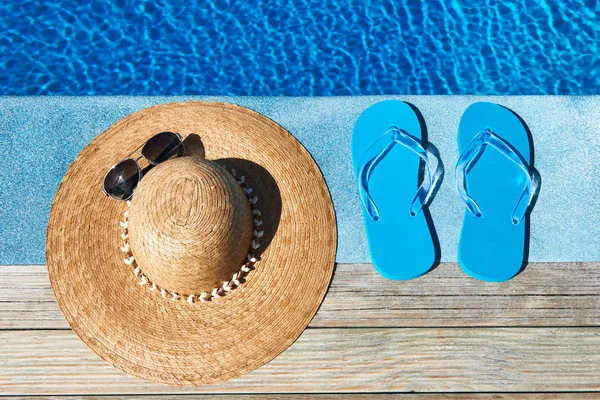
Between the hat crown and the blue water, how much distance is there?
2073 millimetres

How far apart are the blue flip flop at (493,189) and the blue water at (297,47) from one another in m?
1.25

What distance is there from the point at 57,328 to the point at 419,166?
2.12 metres

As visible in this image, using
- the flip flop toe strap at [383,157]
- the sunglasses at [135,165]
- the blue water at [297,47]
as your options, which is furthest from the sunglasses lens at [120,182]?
the blue water at [297,47]

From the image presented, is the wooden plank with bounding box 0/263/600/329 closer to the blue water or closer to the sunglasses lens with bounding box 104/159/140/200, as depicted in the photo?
the sunglasses lens with bounding box 104/159/140/200

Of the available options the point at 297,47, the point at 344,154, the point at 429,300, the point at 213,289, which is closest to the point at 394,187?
the point at 344,154

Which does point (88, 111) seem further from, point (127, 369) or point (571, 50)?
point (571, 50)

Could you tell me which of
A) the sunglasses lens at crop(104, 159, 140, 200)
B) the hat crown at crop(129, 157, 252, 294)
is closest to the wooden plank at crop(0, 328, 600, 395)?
the hat crown at crop(129, 157, 252, 294)

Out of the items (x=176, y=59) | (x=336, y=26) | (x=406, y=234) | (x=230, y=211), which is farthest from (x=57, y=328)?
(x=336, y=26)

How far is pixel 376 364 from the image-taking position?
2.66m

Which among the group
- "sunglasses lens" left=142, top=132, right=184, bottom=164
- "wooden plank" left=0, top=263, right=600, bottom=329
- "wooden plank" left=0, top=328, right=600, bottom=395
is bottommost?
"wooden plank" left=0, top=328, right=600, bottom=395

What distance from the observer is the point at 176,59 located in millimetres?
4250

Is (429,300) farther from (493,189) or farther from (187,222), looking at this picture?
(187,222)

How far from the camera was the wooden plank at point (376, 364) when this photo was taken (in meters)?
2.59

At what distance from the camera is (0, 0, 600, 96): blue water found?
13.8ft
